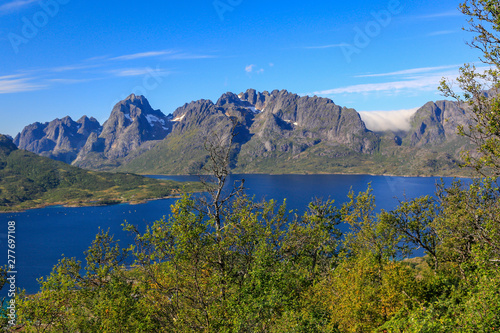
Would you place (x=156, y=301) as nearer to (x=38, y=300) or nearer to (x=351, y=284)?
(x=38, y=300)

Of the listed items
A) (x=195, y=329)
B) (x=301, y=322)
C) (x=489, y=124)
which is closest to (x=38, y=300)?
(x=195, y=329)

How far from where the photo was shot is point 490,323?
495 inches

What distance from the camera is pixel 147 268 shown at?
2234 cm

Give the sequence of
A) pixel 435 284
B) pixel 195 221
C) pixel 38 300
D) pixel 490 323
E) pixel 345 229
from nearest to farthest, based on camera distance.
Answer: pixel 490 323 < pixel 195 221 < pixel 38 300 < pixel 435 284 < pixel 345 229

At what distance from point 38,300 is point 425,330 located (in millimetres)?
28280

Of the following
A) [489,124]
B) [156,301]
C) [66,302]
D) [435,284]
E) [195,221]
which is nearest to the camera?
[489,124]

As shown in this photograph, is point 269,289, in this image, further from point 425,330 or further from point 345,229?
point 345,229

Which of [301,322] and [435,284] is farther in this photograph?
[435,284]

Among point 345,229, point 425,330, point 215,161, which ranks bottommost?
point 345,229

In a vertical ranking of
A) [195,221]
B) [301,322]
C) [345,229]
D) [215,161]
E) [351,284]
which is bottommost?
[345,229]

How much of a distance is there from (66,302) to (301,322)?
83.6ft

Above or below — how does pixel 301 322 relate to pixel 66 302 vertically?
above

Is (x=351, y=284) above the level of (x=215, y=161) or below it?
below

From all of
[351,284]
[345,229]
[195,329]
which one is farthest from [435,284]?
[345,229]
